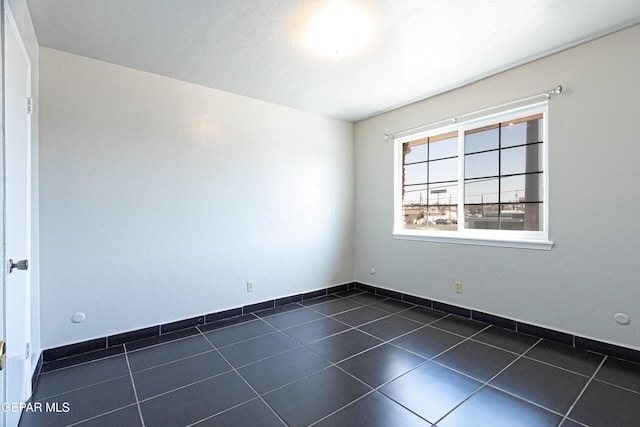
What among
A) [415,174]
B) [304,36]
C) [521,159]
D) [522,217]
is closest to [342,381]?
[522,217]

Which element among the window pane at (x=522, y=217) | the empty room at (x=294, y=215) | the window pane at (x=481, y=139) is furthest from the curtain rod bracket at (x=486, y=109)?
the window pane at (x=522, y=217)

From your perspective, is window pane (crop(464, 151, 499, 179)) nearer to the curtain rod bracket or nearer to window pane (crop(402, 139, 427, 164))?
the curtain rod bracket

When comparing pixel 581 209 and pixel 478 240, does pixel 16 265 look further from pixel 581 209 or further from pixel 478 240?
pixel 581 209

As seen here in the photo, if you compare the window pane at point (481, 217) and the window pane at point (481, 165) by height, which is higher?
the window pane at point (481, 165)

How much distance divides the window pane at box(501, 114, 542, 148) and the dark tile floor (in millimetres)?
1827

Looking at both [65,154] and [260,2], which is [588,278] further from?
[65,154]

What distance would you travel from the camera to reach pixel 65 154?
2.43 metres

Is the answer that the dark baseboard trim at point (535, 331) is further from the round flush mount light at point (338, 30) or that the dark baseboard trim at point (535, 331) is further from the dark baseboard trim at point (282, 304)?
the round flush mount light at point (338, 30)

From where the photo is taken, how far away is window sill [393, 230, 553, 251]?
8.89 ft

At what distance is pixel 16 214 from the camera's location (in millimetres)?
1658

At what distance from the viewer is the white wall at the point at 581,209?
227cm

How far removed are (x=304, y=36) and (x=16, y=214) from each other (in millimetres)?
2125

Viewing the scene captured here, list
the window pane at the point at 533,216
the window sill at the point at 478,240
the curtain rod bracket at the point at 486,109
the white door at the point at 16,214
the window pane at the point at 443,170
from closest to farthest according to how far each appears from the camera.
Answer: the white door at the point at 16,214
the curtain rod bracket at the point at 486,109
the window sill at the point at 478,240
the window pane at the point at 533,216
the window pane at the point at 443,170

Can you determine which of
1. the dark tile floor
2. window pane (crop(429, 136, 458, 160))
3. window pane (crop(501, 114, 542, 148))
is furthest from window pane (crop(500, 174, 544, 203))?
the dark tile floor
